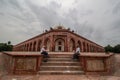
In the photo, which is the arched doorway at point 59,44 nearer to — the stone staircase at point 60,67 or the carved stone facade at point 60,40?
the carved stone facade at point 60,40

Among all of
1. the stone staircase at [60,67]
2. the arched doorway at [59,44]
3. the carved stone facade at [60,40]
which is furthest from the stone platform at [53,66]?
the arched doorway at [59,44]

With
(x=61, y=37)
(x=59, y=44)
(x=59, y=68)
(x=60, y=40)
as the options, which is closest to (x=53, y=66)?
(x=59, y=68)

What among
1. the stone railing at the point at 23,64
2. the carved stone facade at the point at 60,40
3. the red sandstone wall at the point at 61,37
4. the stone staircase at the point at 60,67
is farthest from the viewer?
the red sandstone wall at the point at 61,37

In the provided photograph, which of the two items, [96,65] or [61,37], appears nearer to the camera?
[96,65]

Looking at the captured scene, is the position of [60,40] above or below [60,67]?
above

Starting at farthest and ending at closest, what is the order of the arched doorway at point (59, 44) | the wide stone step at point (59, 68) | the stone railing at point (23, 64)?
1. the arched doorway at point (59, 44)
2. the wide stone step at point (59, 68)
3. the stone railing at point (23, 64)

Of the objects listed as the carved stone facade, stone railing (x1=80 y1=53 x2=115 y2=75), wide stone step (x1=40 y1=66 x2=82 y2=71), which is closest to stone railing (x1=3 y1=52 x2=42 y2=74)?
wide stone step (x1=40 y1=66 x2=82 y2=71)

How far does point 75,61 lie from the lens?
315 inches

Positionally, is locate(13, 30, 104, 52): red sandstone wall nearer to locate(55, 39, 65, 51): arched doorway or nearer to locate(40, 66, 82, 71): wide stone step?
locate(55, 39, 65, 51): arched doorway

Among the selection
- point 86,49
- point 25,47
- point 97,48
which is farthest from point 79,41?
point 25,47

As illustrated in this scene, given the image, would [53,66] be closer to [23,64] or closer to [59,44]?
[23,64]

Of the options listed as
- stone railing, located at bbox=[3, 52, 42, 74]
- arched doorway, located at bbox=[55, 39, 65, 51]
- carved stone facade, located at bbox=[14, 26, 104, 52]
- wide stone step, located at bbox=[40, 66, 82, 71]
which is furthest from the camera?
arched doorway, located at bbox=[55, 39, 65, 51]

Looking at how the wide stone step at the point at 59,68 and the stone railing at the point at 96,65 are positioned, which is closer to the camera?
the stone railing at the point at 96,65

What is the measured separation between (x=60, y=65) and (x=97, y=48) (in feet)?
123
